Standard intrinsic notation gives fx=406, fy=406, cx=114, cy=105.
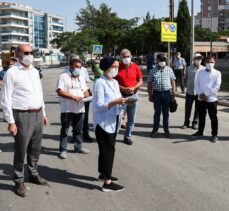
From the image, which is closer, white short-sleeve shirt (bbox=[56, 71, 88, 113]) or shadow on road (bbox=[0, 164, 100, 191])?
shadow on road (bbox=[0, 164, 100, 191])

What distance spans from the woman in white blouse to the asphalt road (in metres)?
0.34

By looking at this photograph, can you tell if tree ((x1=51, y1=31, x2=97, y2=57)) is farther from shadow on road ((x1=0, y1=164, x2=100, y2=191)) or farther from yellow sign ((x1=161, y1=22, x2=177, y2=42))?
shadow on road ((x1=0, y1=164, x2=100, y2=191))

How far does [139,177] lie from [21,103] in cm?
215

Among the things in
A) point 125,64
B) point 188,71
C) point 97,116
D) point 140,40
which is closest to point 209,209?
point 97,116

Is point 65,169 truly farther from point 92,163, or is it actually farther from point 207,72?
point 207,72

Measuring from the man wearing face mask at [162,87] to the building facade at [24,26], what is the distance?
→ 10723cm

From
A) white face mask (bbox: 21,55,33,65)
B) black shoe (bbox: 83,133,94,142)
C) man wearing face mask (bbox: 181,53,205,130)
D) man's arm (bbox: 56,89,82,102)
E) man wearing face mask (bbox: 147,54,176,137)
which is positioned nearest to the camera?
white face mask (bbox: 21,55,33,65)

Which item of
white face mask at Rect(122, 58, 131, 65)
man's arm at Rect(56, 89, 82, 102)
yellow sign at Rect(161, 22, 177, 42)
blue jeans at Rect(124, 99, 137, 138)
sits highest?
yellow sign at Rect(161, 22, 177, 42)

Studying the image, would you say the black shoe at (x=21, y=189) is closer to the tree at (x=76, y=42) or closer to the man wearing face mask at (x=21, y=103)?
the man wearing face mask at (x=21, y=103)

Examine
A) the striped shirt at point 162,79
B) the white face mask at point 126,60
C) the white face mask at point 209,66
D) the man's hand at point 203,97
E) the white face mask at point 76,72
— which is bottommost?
the man's hand at point 203,97

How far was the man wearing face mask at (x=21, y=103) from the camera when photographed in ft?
17.4

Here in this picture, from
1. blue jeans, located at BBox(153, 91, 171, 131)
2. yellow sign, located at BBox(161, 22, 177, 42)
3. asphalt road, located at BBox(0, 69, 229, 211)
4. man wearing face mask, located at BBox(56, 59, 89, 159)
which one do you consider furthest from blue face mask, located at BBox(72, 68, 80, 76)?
yellow sign, located at BBox(161, 22, 177, 42)

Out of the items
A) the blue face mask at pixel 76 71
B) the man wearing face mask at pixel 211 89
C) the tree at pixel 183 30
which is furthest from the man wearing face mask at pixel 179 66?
the tree at pixel 183 30

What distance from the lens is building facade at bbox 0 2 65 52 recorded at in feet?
407
